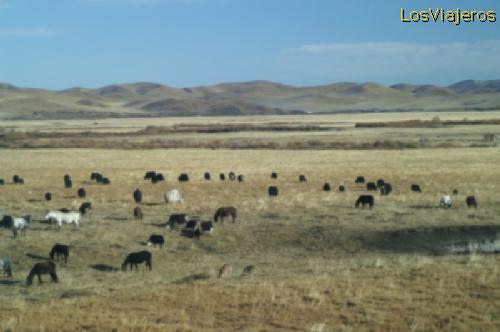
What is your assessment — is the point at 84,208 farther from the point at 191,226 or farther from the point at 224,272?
the point at 224,272

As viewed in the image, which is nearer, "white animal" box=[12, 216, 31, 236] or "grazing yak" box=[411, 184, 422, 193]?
"white animal" box=[12, 216, 31, 236]

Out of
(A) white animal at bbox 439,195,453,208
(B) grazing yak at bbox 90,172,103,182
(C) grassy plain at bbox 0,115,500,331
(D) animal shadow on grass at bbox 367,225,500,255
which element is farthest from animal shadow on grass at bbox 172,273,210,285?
(B) grazing yak at bbox 90,172,103,182

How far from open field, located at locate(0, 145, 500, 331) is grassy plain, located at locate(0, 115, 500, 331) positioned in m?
0.05

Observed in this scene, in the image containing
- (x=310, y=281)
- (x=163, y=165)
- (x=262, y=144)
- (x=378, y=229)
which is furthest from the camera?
(x=262, y=144)

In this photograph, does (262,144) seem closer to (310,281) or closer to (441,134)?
(441,134)

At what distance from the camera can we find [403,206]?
26594 millimetres

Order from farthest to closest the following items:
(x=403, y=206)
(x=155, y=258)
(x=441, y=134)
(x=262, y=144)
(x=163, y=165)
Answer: (x=441, y=134)
(x=262, y=144)
(x=163, y=165)
(x=403, y=206)
(x=155, y=258)

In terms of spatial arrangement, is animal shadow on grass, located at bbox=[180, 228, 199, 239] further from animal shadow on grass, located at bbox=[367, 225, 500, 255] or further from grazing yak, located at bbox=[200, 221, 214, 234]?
animal shadow on grass, located at bbox=[367, 225, 500, 255]

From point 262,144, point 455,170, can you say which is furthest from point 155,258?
point 262,144

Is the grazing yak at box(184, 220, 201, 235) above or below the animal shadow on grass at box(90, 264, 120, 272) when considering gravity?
above

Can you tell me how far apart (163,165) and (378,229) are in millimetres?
29790

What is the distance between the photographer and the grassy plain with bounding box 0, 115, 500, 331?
1167 cm

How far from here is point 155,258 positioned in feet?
60.4

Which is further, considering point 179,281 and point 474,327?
point 179,281
